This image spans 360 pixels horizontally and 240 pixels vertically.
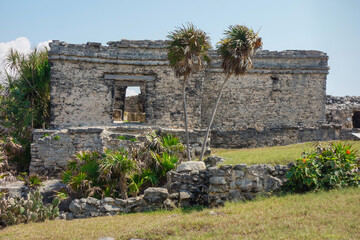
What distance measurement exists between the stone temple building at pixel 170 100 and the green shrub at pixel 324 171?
4727 millimetres

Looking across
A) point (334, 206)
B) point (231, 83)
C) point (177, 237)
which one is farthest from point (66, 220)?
point (231, 83)

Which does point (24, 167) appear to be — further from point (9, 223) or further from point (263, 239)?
point (263, 239)

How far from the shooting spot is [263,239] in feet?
17.1

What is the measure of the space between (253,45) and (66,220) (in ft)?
22.6

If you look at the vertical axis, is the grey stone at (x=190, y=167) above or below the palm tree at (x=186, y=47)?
below

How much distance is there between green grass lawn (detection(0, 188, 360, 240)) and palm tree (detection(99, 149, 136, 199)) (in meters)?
1.33

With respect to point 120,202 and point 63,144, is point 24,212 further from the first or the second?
point 63,144

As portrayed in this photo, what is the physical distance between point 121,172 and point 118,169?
0.35ft

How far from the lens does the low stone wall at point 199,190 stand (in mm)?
7957

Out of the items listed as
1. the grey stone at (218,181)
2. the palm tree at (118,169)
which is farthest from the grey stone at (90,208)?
the grey stone at (218,181)

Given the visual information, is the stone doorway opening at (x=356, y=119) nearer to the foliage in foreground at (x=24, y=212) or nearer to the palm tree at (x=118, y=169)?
the palm tree at (x=118, y=169)

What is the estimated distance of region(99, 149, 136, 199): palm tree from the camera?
30.2ft

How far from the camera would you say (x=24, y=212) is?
8.49m

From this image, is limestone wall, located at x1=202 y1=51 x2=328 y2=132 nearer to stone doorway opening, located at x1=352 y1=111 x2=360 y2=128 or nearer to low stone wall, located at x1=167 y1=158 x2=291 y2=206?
stone doorway opening, located at x1=352 y1=111 x2=360 y2=128
